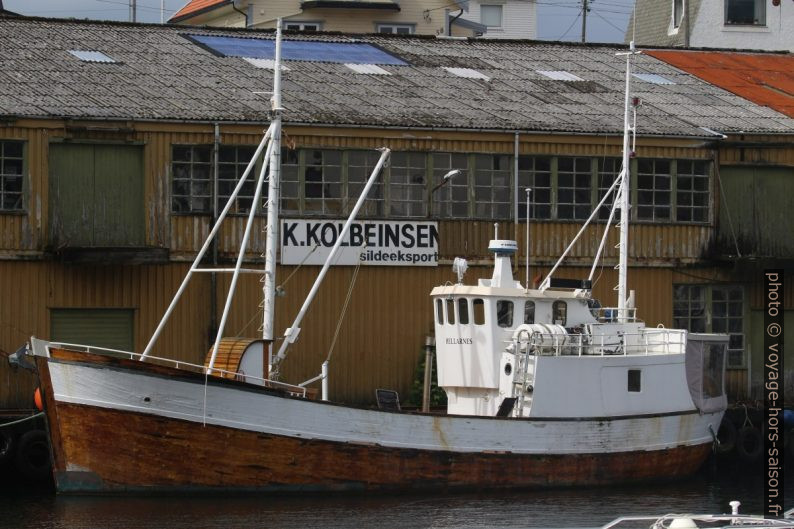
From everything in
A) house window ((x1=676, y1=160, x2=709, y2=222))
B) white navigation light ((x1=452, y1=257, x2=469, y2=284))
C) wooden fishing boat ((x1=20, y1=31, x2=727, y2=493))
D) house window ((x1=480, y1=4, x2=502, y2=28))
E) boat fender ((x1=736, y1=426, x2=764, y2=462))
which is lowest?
boat fender ((x1=736, y1=426, x2=764, y2=462))

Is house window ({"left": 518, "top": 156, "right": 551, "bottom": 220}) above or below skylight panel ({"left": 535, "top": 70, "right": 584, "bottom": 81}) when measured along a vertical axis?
below

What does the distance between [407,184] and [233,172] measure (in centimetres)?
395

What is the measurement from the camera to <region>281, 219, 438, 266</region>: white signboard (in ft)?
114

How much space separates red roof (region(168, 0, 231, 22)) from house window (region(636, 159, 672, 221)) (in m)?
33.1

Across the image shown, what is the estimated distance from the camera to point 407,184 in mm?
35719

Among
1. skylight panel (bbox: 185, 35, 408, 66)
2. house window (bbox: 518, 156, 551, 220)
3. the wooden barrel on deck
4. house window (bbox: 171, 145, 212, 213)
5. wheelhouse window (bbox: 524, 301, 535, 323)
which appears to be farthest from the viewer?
skylight panel (bbox: 185, 35, 408, 66)

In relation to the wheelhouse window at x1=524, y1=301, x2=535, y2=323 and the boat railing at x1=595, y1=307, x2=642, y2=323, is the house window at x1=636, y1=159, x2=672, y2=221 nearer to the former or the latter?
the boat railing at x1=595, y1=307, x2=642, y2=323

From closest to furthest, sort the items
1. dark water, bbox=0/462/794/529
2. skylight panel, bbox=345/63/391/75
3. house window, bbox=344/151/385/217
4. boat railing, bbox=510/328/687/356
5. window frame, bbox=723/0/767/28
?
1. dark water, bbox=0/462/794/529
2. boat railing, bbox=510/328/687/356
3. house window, bbox=344/151/385/217
4. skylight panel, bbox=345/63/391/75
5. window frame, bbox=723/0/767/28

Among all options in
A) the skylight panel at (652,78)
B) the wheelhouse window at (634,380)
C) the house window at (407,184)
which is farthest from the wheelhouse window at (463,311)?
the skylight panel at (652,78)

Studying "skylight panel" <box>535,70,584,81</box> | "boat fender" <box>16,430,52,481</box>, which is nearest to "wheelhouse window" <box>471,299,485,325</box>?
"boat fender" <box>16,430,52,481</box>

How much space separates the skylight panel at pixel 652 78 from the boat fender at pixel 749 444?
10252 mm

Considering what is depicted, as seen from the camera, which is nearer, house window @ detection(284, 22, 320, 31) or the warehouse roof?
the warehouse roof

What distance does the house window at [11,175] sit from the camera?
3266 cm

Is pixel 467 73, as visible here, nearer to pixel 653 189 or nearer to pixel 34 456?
pixel 653 189
